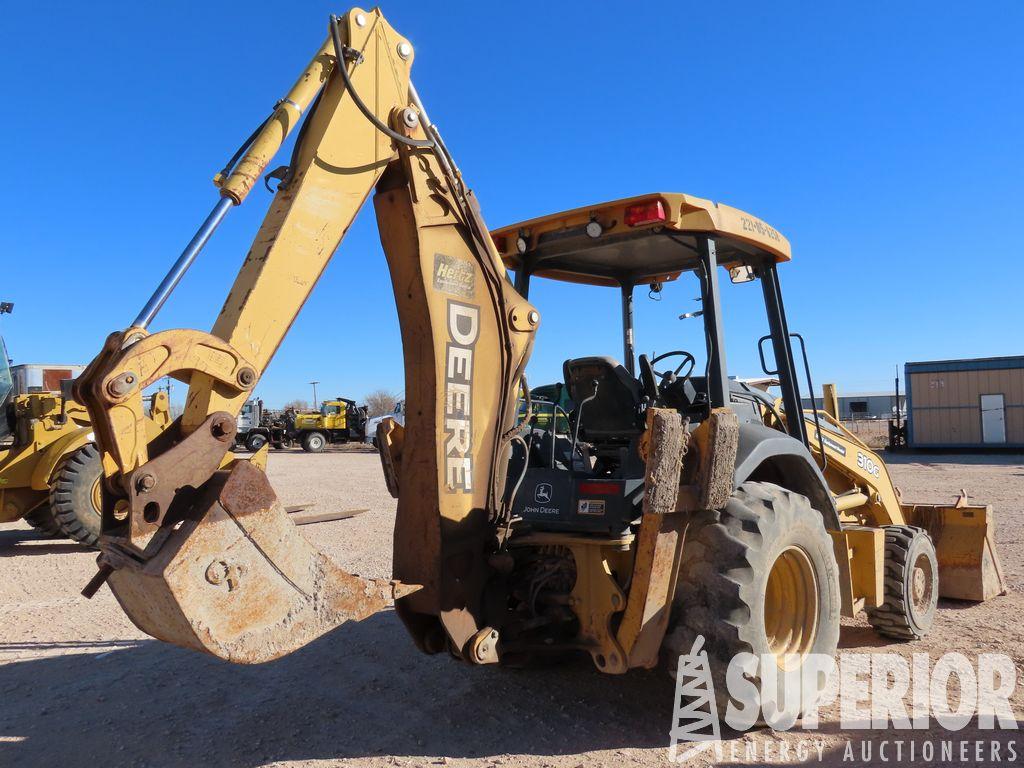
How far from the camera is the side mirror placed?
504cm

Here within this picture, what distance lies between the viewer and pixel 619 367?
4.43m

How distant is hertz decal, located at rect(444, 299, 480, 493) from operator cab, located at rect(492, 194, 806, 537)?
444mm

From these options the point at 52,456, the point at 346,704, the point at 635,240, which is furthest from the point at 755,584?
the point at 52,456

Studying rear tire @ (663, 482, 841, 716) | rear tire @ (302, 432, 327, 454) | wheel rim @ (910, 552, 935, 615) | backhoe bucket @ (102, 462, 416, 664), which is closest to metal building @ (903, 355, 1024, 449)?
wheel rim @ (910, 552, 935, 615)

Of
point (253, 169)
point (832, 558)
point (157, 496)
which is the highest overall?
point (253, 169)

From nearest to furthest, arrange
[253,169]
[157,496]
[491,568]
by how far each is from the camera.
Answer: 1. [157,496]
2. [253,169]
3. [491,568]

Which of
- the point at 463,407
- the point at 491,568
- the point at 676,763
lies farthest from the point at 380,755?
the point at 463,407

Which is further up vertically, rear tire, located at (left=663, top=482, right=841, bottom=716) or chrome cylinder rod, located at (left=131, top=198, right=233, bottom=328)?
chrome cylinder rod, located at (left=131, top=198, right=233, bottom=328)

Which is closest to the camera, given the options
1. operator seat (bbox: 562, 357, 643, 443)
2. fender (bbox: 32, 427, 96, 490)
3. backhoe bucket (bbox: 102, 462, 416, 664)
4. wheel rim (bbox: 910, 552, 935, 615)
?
backhoe bucket (bbox: 102, 462, 416, 664)

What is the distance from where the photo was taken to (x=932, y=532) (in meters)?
6.57

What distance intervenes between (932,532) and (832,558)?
117 inches

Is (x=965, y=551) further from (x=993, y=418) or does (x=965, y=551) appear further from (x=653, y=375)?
(x=993, y=418)

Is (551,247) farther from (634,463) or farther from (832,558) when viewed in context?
(832,558)

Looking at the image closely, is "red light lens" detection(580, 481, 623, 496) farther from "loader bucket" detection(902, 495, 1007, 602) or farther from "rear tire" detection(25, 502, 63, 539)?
"rear tire" detection(25, 502, 63, 539)
